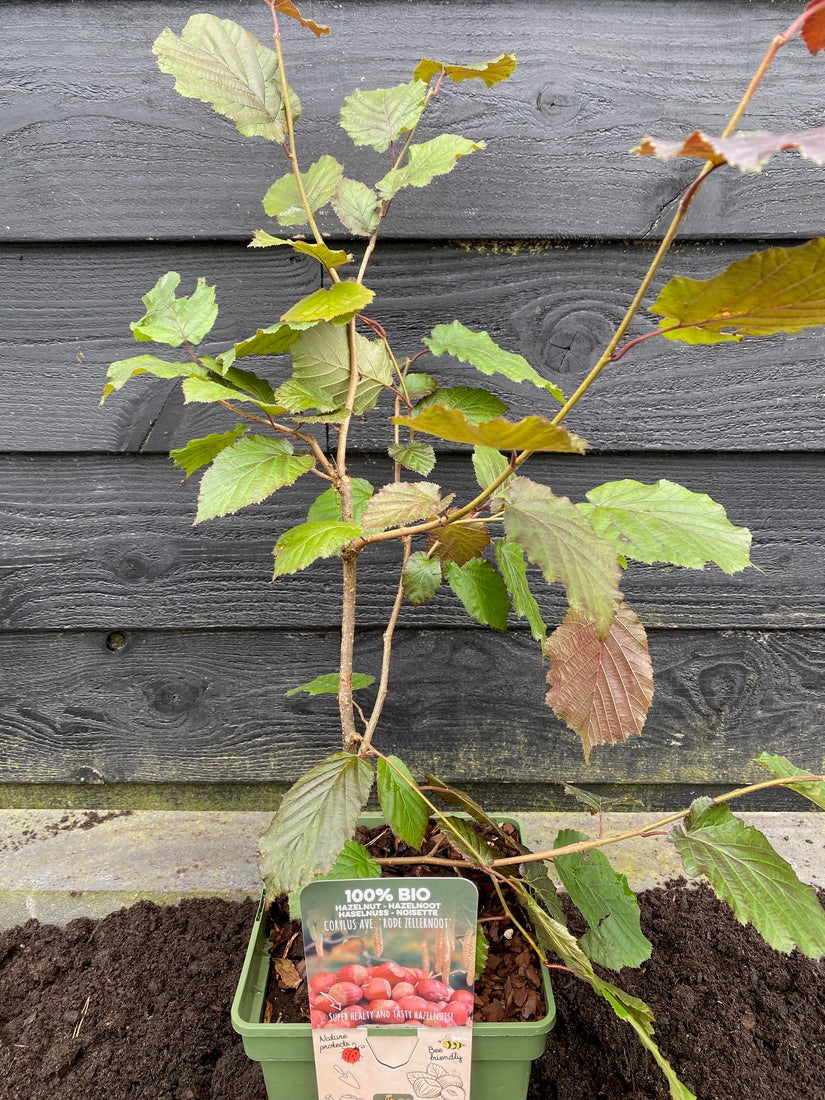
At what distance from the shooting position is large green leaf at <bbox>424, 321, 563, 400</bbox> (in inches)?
23.8

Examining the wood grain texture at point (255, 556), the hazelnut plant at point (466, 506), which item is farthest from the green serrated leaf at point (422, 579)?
the wood grain texture at point (255, 556)

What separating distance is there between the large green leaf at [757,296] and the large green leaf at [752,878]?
15.2 inches

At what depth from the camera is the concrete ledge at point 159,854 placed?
96 centimetres

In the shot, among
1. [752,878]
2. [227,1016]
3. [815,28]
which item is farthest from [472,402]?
[227,1016]

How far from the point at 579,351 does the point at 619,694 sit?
55 cm

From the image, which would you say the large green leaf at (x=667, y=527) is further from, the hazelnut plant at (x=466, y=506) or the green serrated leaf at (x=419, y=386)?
the green serrated leaf at (x=419, y=386)

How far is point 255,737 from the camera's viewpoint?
1132 millimetres

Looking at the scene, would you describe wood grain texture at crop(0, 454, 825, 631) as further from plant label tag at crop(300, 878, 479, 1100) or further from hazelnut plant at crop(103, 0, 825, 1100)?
plant label tag at crop(300, 878, 479, 1100)

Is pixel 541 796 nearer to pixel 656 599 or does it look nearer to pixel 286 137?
pixel 656 599

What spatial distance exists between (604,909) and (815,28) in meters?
0.70

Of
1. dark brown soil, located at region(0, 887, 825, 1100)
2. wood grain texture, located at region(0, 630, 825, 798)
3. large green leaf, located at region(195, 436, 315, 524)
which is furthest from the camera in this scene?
wood grain texture, located at region(0, 630, 825, 798)

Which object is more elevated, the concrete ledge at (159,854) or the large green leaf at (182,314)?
the large green leaf at (182,314)

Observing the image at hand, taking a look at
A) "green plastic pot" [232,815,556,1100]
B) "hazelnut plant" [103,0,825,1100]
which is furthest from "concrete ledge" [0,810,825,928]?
"hazelnut plant" [103,0,825,1100]

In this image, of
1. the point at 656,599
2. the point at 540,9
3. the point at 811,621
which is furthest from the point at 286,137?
the point at 811,621
